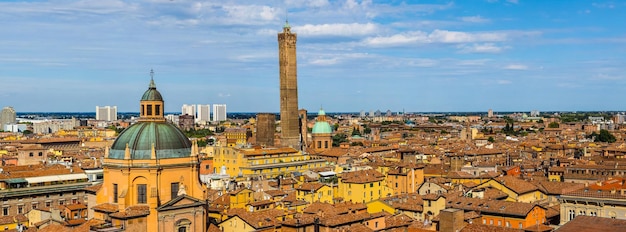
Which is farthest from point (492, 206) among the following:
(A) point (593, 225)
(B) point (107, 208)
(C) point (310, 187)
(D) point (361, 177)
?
(B) point (107, 208)

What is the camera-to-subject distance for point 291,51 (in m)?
124

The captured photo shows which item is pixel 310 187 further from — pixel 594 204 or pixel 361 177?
pixel 594 204

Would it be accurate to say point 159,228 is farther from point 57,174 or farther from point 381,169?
point 381,169

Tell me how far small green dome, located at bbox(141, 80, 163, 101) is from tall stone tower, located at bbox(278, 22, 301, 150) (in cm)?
7873

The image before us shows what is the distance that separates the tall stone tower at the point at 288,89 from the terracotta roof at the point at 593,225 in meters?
85.3

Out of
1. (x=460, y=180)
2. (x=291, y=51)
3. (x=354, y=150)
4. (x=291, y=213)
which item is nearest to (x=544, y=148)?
(x=354, y=150)

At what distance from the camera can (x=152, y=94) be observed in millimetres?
40156

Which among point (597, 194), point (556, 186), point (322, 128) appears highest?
point (322, 128)

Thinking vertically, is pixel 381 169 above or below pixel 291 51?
below

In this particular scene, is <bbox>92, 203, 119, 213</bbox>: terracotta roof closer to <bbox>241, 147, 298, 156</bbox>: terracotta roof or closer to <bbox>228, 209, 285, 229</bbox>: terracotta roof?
<bbox>228, 209, 285, 229</bbox>: terracotta roof

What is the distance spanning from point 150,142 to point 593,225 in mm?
23497

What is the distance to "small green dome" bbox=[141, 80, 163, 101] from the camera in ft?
131

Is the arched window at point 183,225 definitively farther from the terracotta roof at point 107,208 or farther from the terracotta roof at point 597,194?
the terracotta roof at point 597,194

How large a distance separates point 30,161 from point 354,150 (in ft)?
160
